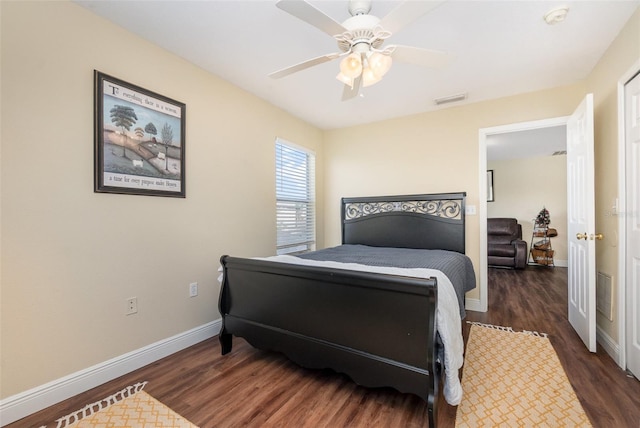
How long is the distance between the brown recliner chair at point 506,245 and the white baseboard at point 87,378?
5559 millimetres

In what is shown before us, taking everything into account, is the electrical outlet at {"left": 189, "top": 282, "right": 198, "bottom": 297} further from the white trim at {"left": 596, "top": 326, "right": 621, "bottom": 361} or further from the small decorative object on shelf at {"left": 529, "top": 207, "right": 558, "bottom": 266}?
the small decorative object on shelf at {"left": 529, "top": 207, "right": 558, "bottom": 266}

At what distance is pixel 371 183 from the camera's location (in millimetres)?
4070

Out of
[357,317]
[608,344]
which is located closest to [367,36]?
[357,317]

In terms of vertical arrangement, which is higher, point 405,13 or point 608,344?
point 405,13

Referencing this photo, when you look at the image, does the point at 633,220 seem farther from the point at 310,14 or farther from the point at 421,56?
the point at 310,14

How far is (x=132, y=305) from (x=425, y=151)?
3555 mm

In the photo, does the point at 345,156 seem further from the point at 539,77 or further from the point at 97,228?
the point at 97,228

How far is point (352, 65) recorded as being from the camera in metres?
1.58

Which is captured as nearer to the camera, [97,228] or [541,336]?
[97,228]

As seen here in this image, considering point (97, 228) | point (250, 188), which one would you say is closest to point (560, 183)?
point (250, 188)

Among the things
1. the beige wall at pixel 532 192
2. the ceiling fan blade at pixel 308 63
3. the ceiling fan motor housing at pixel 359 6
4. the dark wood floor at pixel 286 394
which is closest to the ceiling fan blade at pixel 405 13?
the ceiling fan motor housing at pixel 359 6

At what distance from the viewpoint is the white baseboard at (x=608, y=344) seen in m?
2.03

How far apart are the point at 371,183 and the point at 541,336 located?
2531 millimetres

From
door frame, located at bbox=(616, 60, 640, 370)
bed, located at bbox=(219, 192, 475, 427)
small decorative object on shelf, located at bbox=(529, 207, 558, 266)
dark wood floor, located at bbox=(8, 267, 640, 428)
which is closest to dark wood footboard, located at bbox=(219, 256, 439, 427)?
bed, located at bbox=(219, 192, 475, 427)
